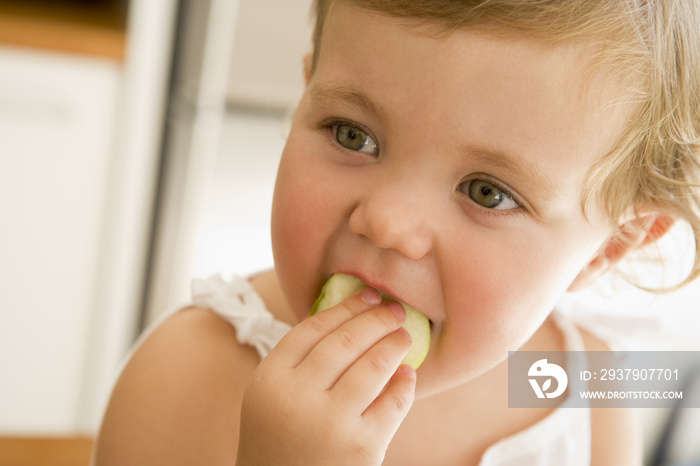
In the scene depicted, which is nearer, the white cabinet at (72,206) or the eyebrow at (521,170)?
the eyebrow at (521,170)

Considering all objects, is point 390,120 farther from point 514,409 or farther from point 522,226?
point 514,409

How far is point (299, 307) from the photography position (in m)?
0.75

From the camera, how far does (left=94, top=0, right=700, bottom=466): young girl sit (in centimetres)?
63

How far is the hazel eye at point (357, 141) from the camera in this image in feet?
2.31

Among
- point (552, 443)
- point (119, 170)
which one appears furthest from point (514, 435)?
point (119, 170)

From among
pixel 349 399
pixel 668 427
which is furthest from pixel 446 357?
pixel 668 427

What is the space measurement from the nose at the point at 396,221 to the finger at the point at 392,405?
0.11 metres

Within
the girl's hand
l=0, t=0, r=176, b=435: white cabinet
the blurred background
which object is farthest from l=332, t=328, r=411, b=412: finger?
l=0, t=0, r=176, b=435: white cabinet

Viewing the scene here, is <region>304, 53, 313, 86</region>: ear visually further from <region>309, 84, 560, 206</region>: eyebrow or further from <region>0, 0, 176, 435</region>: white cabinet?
<region>0, 0, 176, 435</region>: white cabinet

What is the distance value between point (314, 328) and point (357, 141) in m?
0.17

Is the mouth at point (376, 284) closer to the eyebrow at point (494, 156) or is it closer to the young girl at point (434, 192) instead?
the young girl at point (434, 192)

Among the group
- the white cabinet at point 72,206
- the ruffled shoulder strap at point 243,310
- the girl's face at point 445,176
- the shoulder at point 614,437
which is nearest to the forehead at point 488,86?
the girl's face at point 445,176

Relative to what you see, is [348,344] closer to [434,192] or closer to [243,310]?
[434,192]

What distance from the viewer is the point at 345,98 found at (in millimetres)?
686
